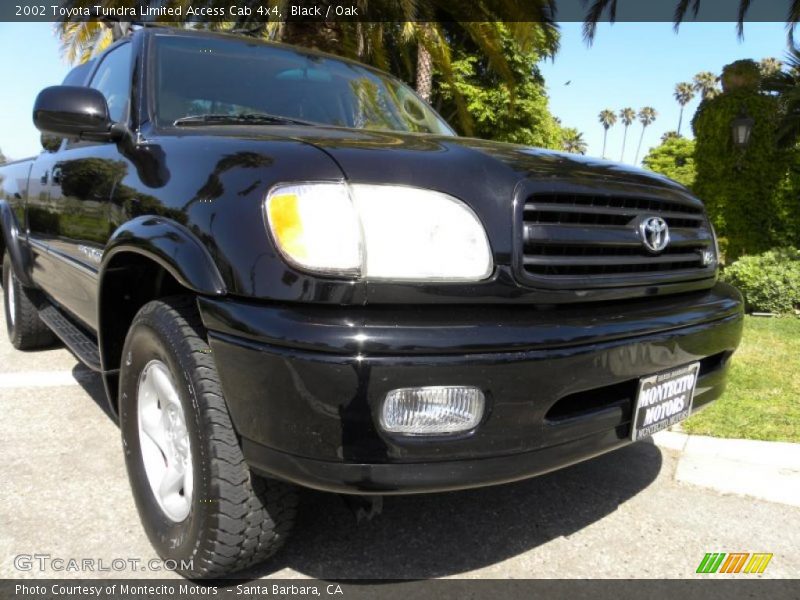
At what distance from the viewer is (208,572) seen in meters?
1.91

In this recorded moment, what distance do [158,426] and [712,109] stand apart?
1222 cm

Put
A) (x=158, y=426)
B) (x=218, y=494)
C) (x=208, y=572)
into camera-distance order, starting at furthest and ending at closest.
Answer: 1. (x=158, y=426)
2. (x=208, y=572)
3. (x=218, y=494)

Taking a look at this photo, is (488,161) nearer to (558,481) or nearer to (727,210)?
Answer: (558,481)

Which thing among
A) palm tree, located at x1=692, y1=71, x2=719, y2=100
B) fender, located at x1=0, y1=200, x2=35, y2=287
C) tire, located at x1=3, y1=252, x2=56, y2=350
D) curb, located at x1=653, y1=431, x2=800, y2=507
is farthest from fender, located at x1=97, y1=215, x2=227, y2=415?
palm tree, located at x1=692, y1=71, x2=719, y2=100

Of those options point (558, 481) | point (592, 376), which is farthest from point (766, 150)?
point (592, 376)

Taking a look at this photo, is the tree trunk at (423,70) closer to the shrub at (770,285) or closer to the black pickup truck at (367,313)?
the shrub at (770,285)

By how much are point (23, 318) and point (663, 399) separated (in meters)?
4.34

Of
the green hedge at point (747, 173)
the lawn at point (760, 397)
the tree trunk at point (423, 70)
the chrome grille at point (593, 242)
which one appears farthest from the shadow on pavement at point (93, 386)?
the green hedge at point (747, 173)

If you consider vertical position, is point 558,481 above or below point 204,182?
below

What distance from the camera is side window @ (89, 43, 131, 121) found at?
279 centimetres

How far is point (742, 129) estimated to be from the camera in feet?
35.1

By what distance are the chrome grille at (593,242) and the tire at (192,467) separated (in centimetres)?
94

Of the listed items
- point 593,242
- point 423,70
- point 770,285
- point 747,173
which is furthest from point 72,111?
point 747,173

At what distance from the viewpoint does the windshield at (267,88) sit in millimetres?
2596
